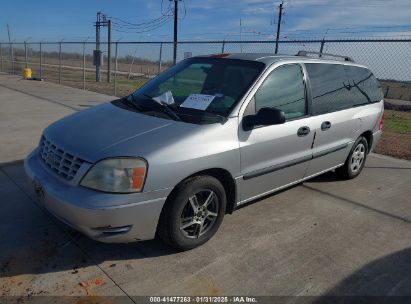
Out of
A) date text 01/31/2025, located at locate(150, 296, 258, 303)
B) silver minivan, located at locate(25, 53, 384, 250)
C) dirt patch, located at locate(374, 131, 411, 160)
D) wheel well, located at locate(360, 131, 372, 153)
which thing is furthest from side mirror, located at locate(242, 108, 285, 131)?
dirt patch, located at locate(374, 131, 411, 160)

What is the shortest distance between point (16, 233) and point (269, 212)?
100 inches

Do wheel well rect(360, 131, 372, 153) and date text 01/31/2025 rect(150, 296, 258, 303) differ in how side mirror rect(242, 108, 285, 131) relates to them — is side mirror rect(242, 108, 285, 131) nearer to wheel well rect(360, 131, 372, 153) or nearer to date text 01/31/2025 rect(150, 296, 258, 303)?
date text 01/31/2025 rect(150, 296, 258, 303)

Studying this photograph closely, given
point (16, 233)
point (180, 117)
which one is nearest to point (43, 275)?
point (16, 233)

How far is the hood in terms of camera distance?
10.1 ft

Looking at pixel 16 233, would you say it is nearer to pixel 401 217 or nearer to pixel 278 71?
pixel 278 71

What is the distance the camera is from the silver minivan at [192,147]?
2953 millimetres

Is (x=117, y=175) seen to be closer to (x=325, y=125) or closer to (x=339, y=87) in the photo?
(x=325, y=125)

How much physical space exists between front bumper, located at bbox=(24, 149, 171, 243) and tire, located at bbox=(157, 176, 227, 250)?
0.10 meters

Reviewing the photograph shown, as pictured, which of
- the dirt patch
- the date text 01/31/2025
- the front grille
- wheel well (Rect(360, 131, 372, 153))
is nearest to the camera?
the date text 01/31/2025

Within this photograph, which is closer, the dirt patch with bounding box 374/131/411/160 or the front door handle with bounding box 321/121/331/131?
the front door handle with bounding box 321/121/331/131

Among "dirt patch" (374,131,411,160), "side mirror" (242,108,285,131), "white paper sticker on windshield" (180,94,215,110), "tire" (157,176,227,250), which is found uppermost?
"white paper sticker on windshield" (180,94,215,110)

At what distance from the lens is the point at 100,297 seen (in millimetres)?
2793

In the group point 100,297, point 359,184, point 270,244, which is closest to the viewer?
point 100,297

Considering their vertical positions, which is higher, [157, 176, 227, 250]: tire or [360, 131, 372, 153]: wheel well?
[360, 131, 372, 153]: wheel well
